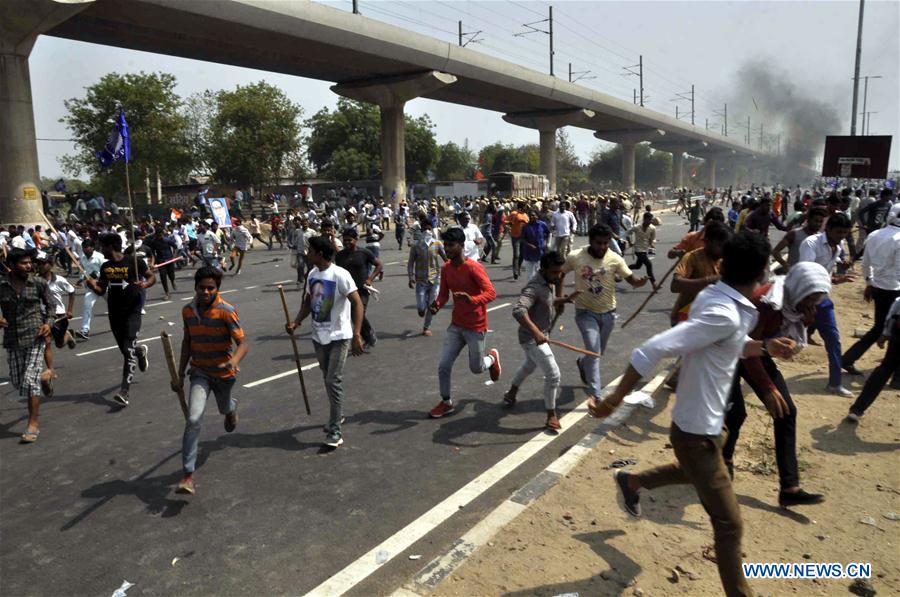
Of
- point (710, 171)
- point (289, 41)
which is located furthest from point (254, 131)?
point (710, 171)

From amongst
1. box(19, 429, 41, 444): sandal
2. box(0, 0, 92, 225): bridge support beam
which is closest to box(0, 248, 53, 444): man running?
box(19, 429, 41, 444): sandal

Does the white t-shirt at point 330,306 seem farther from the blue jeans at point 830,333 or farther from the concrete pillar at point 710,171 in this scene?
the concrete pillar at point 710,171

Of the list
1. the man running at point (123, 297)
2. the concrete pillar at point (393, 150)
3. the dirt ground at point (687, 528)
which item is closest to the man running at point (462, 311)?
the dirt ground at point (687, 528)

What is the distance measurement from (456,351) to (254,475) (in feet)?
7.31

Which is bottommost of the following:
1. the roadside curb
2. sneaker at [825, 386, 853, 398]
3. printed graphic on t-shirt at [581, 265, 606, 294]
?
the roadside curb

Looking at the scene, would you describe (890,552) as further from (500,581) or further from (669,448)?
(500,581)

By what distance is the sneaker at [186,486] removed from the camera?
4551 mm

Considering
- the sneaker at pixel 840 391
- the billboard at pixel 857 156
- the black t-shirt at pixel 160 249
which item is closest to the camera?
the sneaker at pixel 840 391

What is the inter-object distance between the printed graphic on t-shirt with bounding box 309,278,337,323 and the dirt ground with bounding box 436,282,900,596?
243cm

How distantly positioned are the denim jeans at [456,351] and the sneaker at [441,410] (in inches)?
2.7

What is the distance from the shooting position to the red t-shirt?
20.0ft

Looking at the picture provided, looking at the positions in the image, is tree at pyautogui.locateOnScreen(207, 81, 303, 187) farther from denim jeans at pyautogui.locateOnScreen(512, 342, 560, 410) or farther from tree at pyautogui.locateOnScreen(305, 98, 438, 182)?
denim jeans at pyautogui.locateOnScreen(512, 342, 560, 410)

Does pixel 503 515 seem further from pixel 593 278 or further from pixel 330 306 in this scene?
pixel 593 278

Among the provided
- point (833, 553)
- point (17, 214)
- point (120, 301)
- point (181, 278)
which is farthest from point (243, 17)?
point (833, 553)
